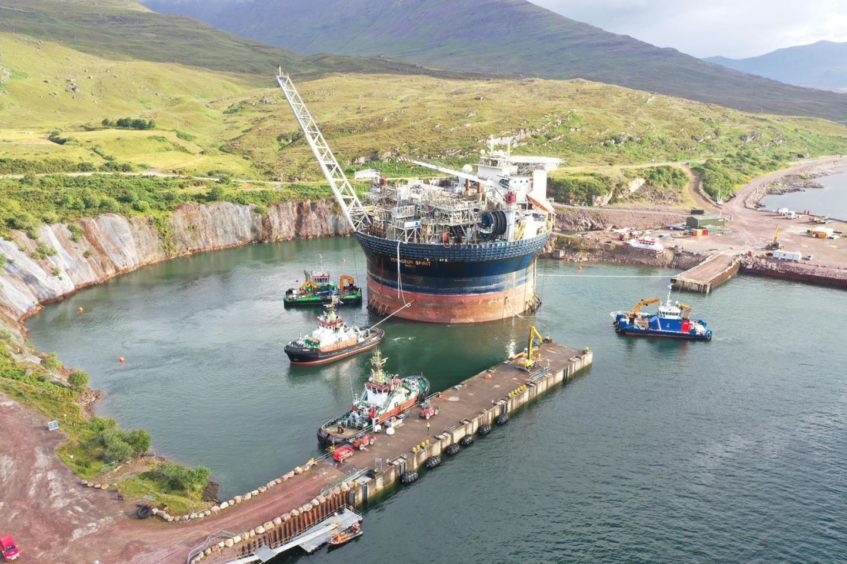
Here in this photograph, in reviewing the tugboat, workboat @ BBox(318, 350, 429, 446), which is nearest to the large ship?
the tugboat

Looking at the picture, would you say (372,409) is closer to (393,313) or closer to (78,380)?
(78,380)

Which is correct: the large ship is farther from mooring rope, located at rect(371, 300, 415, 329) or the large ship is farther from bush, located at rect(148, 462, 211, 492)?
bush, located at rect(148, 462, 211, 492)

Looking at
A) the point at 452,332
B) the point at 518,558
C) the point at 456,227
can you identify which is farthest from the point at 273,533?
the point at 456,227

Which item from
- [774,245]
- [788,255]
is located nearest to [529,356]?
[788,255]

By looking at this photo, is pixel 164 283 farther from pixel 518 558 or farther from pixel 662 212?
pixel 662 212

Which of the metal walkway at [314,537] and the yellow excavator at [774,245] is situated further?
the yellow excavator at [774,245]

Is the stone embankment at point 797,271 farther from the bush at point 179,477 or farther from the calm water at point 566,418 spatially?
the bush at point 179,477

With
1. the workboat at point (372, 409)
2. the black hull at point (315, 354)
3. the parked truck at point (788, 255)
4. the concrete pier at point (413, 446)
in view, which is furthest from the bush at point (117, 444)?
the parked truck at point (788, 255)
